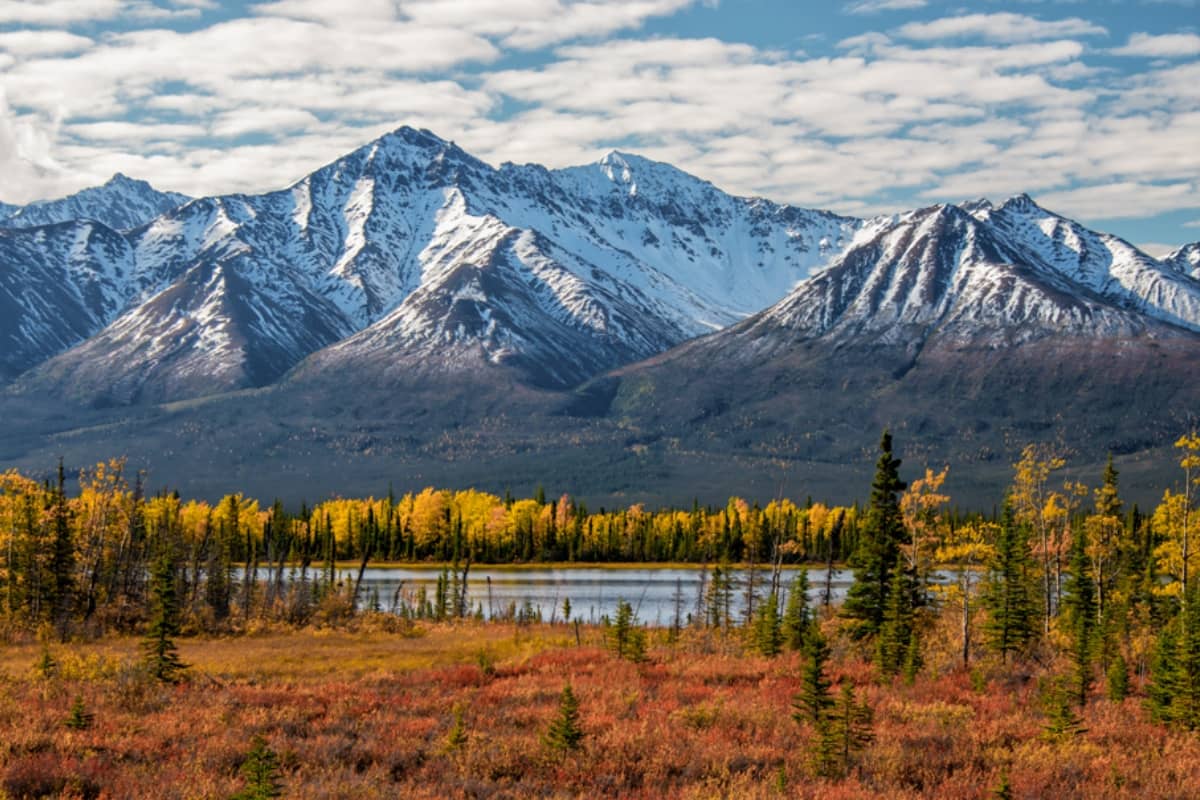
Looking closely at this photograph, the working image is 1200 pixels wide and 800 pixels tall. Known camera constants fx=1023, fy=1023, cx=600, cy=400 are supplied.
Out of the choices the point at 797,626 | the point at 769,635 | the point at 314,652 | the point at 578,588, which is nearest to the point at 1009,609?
the point at 797,626

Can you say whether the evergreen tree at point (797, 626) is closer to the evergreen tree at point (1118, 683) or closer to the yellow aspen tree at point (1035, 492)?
the yellow aspen tree at point (1035, 492)

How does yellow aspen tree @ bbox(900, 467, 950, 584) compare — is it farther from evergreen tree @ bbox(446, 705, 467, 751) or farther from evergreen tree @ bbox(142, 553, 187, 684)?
evergreen tree @ bbox(142, 553, 187, 684)

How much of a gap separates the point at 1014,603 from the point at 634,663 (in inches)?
712

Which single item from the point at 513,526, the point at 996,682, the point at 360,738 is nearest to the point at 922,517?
the point at 996,682

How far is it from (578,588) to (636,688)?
358 ft

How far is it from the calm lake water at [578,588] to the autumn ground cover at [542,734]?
55.8 m

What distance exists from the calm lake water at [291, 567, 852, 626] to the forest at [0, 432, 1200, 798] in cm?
3345

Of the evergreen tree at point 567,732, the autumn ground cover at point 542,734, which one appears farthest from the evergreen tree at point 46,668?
the evergreen tree at point 567,732

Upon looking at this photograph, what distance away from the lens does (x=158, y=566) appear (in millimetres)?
36938

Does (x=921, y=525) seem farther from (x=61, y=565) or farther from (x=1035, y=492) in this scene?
(x=61, y=565)

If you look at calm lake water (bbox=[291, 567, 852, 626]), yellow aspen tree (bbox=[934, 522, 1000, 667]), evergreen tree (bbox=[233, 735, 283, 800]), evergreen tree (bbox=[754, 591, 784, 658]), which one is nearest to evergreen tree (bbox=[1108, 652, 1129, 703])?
yellow aspen tree (bbox=[934, 522, 1000, 667])

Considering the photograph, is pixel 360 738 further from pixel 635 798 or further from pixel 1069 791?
pixel 1069 791

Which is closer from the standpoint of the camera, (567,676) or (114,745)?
(114,745)

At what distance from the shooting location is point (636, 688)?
2947 centimetres
